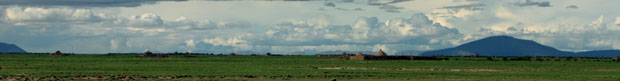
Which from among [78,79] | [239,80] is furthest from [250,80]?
[78,79]

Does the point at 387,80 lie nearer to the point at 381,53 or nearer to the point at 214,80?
the point at 214,80

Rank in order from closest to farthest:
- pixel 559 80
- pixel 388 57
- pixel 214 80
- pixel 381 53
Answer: pixel 214 80 < pixel 559 80 < pixel 388 57 < pixel 381 53

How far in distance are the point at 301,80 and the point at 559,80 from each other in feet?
64.6

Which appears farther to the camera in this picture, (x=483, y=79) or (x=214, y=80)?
(x=483, y=79)

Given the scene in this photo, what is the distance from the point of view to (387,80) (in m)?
51.6

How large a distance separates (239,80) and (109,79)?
9.54 meters

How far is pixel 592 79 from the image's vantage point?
55906 mm

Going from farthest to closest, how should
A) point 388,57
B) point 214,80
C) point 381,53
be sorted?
point 381,53
point 388,57
point 214,80

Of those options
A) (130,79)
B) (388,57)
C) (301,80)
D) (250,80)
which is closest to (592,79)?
(301,80)

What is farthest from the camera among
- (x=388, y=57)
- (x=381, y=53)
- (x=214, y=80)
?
(x=381, y=53)

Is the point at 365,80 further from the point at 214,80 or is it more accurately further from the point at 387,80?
the point at 214,80

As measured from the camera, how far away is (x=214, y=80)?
50531mm

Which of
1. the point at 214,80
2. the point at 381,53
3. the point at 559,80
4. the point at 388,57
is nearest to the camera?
the point at 214,80

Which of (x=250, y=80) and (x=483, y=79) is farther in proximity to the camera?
(x=483, y=79)
